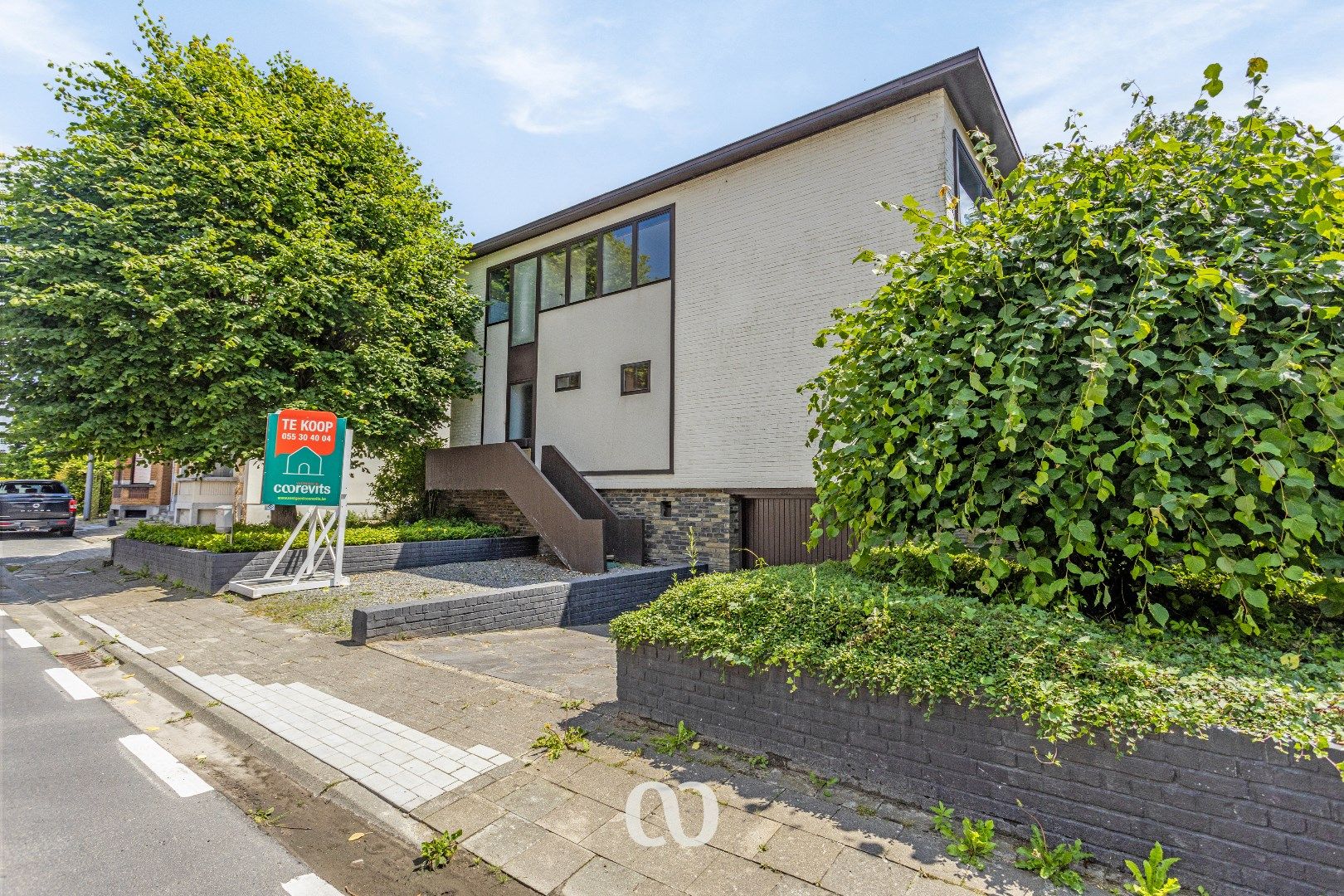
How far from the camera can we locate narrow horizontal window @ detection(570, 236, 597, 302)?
47.1ft

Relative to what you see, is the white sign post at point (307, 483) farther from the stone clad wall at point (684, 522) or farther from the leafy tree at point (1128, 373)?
the leafy tree at point (1128, 373)

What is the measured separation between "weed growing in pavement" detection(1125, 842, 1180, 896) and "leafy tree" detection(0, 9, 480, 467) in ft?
40.9

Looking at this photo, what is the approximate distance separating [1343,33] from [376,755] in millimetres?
8434

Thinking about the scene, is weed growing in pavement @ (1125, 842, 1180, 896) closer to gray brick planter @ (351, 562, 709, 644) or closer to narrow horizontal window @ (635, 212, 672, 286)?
gray brick planter @ (351, 562, 709, 644)

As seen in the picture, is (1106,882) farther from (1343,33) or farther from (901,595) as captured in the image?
(1343,33)

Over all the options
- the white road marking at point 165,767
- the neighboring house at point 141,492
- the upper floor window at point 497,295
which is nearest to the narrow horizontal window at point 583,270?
the upper floor window at point 497,295

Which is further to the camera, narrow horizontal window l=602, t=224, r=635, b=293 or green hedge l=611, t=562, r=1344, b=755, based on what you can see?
narrow horizontal window l=602, t=224, r=635, b=293

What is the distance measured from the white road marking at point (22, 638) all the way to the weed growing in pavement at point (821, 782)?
29.9ft

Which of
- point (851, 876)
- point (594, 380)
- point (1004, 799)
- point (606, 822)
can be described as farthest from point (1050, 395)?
point (594, 380)

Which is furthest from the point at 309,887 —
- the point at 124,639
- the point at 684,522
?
the point at 684,522

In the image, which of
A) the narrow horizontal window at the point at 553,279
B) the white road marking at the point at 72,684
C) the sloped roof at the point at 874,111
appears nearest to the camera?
the white road marking at the point at 72,684

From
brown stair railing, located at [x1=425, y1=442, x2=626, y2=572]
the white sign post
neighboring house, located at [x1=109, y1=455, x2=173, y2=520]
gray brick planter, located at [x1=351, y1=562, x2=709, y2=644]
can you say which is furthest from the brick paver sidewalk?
neighboring house, located at [x1=109, y1=455, x2=173, y2=520]

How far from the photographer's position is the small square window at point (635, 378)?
13.0 meters

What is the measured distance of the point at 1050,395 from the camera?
358 cm
